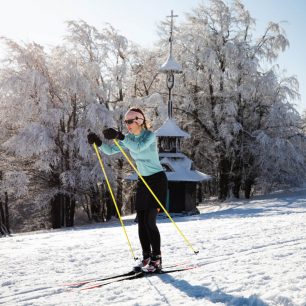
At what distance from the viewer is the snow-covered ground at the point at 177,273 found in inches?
144

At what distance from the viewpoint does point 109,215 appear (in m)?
26.5

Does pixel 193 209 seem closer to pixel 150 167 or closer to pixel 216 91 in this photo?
pixel 216 91

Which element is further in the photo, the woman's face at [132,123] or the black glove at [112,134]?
the woman's face at [132,123]

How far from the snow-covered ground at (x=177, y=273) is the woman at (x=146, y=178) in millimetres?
381

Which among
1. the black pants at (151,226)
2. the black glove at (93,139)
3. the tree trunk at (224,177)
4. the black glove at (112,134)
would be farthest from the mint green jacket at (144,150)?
the tree trunk at (224,177)

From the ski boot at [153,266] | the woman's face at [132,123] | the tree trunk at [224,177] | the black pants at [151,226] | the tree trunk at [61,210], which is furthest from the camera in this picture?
the tree trunk at [224,177]

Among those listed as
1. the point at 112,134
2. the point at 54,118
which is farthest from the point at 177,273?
the point at 54,118

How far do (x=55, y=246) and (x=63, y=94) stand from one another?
57.6 ft

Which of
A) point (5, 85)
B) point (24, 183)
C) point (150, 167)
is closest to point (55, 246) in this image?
point (150, 167)

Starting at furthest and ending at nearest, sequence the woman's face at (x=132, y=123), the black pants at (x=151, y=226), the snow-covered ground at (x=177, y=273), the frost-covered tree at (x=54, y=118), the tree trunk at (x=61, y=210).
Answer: the tree trunk at (x=61, y=210), the frost-covered tree at (x=54, y=118), the woman's face at (x=132, y=123), the black pants at (x=151, y=226), the snow-covered ground at (x=177, y=273)

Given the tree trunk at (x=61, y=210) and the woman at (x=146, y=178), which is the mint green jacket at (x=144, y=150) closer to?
the woman at (x=146, y=178)

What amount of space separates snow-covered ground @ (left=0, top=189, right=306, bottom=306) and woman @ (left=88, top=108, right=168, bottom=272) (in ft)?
1.25

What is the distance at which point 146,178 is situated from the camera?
492 centimetres

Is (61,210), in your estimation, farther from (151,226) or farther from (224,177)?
(151,226)
